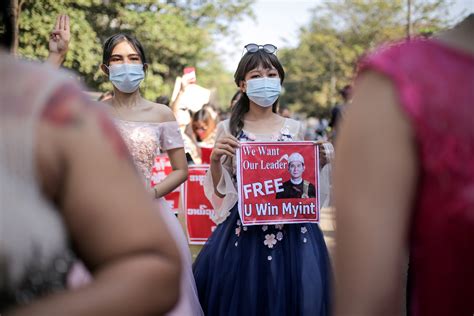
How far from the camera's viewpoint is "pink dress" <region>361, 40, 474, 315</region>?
4.19 ft

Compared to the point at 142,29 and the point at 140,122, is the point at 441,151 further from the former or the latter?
the point at 142,29

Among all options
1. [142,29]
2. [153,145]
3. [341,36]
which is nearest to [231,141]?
[153,145]

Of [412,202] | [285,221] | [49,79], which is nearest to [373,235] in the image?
[412,202]

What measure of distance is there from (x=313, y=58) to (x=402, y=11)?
42.6 ft

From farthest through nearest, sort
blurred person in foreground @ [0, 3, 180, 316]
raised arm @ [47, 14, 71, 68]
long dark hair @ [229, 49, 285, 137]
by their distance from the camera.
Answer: long dark hair @ [229, 49, 285, 137], raised arm @ [47, 14, 71, 68], blurred person in foreground @ [0, 3, 180, 316]

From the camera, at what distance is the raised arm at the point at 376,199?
130cm

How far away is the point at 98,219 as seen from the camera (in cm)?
117

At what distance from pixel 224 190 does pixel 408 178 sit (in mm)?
3218

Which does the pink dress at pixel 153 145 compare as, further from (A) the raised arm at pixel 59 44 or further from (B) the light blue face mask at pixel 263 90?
(A) the raised arm at pixel 59 44

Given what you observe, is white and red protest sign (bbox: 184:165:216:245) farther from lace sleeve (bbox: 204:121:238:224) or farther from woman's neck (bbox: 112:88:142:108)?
woman's neck (bbox: 112:88:142:108)

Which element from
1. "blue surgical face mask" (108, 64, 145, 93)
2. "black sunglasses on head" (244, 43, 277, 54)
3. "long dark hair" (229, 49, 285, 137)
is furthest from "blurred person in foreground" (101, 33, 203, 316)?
"black sunglasses on head" (244, 43, 277, 54)

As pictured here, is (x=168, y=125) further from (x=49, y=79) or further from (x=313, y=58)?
(x=313, y=58)

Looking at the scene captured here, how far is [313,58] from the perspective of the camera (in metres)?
41.8

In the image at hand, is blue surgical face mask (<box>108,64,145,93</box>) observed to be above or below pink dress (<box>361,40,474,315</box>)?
above
